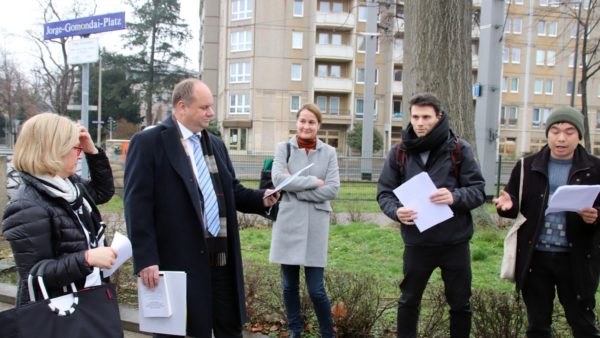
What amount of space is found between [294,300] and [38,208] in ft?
7.48

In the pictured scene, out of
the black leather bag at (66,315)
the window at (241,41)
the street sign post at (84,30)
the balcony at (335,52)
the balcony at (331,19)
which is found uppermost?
the balcony at (331,19)

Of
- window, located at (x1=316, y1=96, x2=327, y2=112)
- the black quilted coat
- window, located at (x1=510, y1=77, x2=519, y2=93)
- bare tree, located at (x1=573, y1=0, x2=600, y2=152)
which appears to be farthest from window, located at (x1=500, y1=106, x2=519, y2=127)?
the black quilted coat

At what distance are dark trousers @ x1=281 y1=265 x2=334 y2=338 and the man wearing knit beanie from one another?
147 centimetres

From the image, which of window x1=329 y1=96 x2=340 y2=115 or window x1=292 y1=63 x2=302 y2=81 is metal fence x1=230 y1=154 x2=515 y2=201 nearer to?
window x1=292 y1=63 x2=302 y2=81

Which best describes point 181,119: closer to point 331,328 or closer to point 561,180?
point 331,328

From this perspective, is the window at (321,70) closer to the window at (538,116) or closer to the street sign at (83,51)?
the window at (538,116)

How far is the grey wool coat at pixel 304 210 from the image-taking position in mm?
3984

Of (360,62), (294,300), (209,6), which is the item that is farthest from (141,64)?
(294,300)

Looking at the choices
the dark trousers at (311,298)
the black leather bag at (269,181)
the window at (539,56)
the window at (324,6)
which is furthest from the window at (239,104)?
the dark trousers at (311,298)

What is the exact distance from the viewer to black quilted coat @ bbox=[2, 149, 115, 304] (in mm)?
2328

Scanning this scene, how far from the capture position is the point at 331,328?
12.9 ft

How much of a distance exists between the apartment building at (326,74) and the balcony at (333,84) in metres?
0.10

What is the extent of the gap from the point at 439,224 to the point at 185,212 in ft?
5.72

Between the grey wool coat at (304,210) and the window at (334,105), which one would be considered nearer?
the grey wool coat at (304,210)
